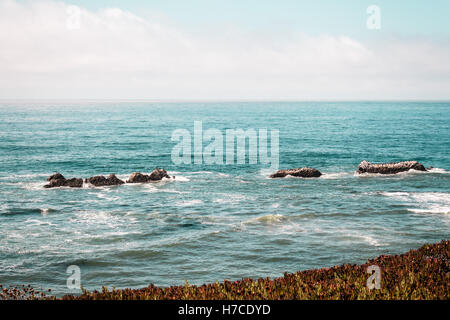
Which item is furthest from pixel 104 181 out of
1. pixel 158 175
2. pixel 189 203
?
pixel 189 203

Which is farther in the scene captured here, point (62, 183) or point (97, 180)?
point (97, 180)

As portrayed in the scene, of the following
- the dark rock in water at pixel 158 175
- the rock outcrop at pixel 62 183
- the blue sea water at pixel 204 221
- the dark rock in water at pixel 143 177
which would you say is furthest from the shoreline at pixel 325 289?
the dark rock in water at pixel 158 175

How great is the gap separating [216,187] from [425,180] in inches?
932

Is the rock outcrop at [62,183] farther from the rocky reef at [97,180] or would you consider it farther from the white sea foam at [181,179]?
the white sea foam at [181,179]

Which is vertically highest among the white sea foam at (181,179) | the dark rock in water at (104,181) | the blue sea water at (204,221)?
the dark rock in water at (104,181)

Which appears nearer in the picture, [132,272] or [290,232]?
[132,272]

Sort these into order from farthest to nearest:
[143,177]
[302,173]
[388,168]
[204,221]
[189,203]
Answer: [388,168]
[302,173]
[143,177]
[189,203]
[204,221]

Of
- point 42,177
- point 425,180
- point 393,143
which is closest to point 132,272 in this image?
point 42,177

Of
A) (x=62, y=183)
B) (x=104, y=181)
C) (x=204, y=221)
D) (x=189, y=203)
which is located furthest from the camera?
(x=104, y=181)

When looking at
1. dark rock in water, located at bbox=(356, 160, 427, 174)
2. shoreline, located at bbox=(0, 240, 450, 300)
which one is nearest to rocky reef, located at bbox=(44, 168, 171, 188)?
dark rock in water, located at bbox=(356, 160, 427, 174)

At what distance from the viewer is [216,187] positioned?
4828 centimetres

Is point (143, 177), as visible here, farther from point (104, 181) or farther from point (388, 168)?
point (388, 168)

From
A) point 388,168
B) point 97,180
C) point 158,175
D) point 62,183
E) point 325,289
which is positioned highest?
point 325,289
